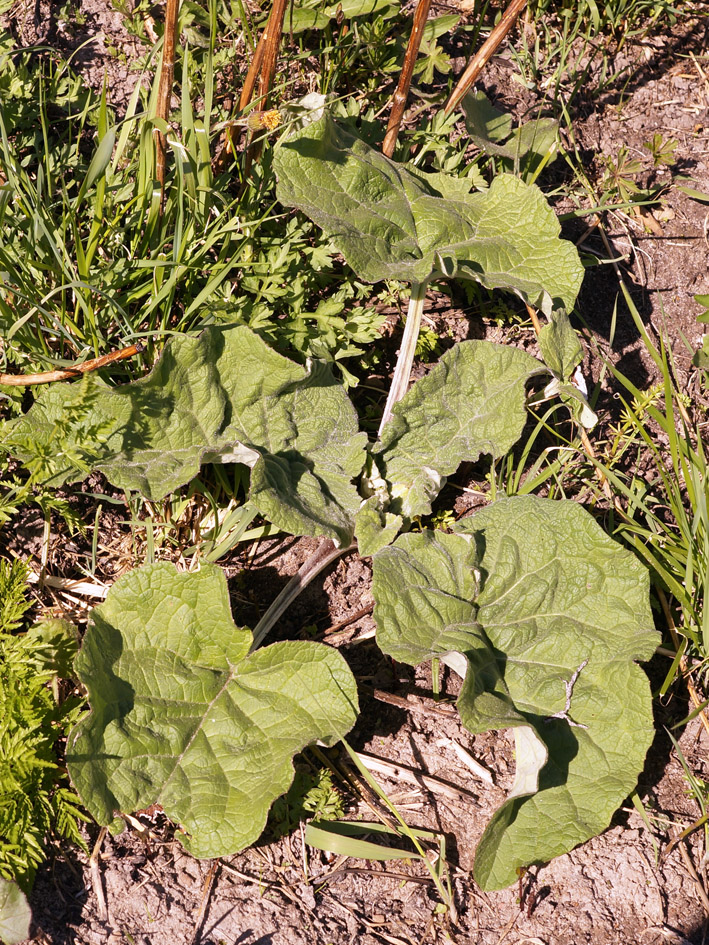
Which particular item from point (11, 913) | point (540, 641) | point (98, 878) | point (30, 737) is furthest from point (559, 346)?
point (11, 913)

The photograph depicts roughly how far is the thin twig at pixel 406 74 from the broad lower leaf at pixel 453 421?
88 cm

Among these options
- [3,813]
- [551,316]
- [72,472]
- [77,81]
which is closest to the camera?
[3,813]

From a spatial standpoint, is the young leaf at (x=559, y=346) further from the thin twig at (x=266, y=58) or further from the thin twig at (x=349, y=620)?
the thin twig at (x=266, y=58)

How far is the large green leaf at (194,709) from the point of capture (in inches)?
88.0

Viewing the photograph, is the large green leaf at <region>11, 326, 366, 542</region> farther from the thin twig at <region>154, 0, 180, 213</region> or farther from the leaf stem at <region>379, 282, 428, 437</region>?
the thin twig at <region>154, 0, 180, 213</region>

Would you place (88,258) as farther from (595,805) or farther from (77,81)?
(595,805)

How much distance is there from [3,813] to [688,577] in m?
2.08

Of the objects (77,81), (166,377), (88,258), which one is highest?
(77,81)

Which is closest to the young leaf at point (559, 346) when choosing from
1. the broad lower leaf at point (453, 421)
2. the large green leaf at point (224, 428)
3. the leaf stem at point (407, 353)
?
the broad lower leaf at point (453, 421)

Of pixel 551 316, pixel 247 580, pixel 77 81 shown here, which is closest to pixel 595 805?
pixel 247 580

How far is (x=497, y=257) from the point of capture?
2.91 metres

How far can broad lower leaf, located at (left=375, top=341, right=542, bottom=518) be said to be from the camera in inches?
111

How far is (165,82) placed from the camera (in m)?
2.66

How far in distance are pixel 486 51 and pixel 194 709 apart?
8.07 ft
